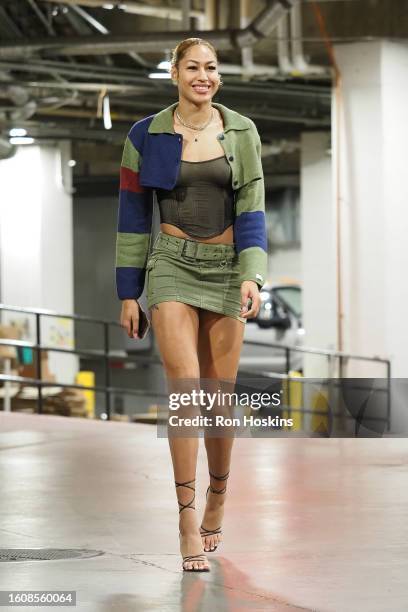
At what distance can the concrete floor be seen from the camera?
340 cm

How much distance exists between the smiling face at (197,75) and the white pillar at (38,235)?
16477mm

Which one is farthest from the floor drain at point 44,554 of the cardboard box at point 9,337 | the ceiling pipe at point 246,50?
the cardboard box at point 9,337

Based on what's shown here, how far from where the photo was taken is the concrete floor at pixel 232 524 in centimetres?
340

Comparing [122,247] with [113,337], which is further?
[113,337]

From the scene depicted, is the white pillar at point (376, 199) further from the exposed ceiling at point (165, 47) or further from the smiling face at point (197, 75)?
the smiling face at point (197, 75)

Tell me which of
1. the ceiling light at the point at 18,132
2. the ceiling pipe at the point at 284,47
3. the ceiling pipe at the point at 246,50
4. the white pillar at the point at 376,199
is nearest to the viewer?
the ceiling pipe at the point at 246,50

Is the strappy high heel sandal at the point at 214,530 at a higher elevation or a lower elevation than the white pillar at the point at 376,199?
lower

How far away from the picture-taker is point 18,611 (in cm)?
314

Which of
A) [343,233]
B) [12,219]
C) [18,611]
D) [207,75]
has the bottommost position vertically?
[18,611]

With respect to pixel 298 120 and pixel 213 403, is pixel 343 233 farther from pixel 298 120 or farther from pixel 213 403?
pixel 213 403

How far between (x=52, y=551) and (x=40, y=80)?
39.5 feet

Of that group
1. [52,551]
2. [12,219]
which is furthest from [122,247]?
[12,219]

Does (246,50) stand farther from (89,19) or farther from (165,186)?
(165,186)

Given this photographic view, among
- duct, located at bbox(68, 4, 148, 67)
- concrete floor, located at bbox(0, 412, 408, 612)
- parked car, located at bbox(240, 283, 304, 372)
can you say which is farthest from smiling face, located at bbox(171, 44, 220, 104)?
parked car, located at bbox(240, 283, 304, 372)
